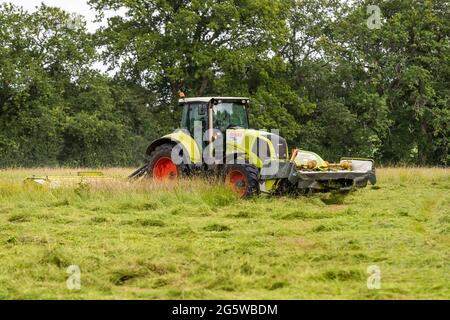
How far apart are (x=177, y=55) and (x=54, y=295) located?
907 inches

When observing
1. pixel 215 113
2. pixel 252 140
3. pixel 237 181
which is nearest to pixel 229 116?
pixel 215 113

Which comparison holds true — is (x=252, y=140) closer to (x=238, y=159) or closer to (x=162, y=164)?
(x=238, y=159)

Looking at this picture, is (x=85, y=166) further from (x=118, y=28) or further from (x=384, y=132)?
(x=384, y=132)

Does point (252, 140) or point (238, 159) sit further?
point (252, 140)

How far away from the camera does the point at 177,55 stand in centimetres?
2875

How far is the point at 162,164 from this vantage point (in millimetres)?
15766

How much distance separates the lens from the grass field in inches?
257

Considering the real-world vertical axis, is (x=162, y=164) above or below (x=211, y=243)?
above

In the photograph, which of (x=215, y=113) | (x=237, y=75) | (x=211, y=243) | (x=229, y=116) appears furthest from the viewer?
(x=237, y=75)

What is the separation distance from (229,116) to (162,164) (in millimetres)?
1743

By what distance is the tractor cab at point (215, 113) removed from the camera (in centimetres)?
1502

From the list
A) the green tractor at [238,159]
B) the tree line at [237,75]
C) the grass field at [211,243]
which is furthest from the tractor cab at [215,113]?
the tree line at [237,75]

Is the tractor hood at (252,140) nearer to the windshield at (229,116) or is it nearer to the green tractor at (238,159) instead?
the green tractor at (238,159)
